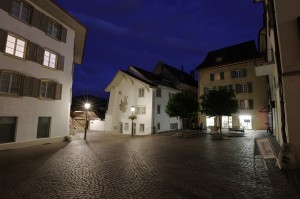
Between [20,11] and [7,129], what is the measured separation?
907cm

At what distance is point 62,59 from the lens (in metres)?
17.8

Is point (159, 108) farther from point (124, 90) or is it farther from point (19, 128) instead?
point (19, 128)

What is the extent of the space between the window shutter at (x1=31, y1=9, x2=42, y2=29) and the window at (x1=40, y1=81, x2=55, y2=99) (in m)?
4.82

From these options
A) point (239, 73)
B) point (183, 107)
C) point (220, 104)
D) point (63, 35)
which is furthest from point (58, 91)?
point (239, 73)

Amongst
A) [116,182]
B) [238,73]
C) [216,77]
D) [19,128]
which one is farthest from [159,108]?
[116,182]

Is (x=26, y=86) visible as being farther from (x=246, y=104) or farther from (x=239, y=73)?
(x=239, y=73)

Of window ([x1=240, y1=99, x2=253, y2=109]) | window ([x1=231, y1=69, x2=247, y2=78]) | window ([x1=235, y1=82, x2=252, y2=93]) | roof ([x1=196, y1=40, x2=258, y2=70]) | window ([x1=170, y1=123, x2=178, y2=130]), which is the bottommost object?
window ([x1=170, y1=123, x2=178, y2=130])

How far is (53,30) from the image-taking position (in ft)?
56.9

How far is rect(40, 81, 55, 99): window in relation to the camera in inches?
629

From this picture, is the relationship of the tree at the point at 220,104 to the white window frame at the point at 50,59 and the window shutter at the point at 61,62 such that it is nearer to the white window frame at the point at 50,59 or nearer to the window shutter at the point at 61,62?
the window shutter at the point at 61,62

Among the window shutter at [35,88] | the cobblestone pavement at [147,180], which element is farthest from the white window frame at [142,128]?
the cobblestone pavement at [147,180]

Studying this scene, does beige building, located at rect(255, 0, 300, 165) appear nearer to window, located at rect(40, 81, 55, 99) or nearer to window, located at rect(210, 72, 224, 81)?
window, located at rect(40, 81, 55, 99)

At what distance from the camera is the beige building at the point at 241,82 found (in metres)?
29.6

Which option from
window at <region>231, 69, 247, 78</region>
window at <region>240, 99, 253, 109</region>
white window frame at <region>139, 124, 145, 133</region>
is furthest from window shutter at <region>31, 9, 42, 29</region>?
window at <region>240, 99, 253, 109</region>
